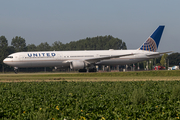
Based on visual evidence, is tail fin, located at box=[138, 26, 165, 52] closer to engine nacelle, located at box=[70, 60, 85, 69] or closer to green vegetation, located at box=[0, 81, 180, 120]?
engine nacelle, located at box=[70, 60, 85, 69]

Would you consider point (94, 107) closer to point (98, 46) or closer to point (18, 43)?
point (18, 43)

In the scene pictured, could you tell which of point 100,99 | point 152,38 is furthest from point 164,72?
point 100,99

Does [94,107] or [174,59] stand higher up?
[174,59]

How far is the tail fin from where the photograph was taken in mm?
57031

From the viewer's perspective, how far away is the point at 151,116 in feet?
35.1

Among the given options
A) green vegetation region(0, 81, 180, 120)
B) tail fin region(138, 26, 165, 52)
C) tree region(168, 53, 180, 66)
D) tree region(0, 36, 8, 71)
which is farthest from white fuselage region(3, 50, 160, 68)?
tree region(168, 53, 180, 66)

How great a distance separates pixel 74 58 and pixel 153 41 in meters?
18.6

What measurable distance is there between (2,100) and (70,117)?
18.3ft

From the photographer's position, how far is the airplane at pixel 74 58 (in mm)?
49906

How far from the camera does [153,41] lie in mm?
57938

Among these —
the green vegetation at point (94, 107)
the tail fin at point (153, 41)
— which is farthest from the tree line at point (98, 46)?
the green vegetation at point (94, 107)

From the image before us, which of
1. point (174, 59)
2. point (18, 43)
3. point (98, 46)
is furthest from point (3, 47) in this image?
point (174, 59)

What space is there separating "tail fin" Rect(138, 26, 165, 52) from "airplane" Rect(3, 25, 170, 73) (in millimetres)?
1694

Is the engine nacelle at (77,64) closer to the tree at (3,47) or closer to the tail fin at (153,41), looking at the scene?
the tail fin at (153,41)
